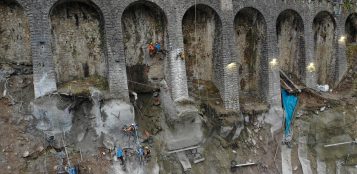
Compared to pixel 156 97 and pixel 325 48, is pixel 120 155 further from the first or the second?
pixel 325 48

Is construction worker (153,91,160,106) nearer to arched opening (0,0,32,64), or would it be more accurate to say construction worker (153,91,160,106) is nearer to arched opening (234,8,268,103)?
arched opening (234,8,268,103)

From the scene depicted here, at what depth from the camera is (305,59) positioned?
25.1 meters

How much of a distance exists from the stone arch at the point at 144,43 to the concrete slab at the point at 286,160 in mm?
8928

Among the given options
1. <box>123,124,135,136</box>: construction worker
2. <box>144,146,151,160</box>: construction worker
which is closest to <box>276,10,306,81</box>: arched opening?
<box>144,146,151,160</box>: construction worker

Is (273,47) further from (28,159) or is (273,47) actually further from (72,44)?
(28,159)

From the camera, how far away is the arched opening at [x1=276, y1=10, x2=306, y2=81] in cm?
2502

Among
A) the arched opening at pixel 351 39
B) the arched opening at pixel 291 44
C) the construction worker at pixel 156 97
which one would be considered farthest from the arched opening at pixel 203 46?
the arched opening at pixel 351 39

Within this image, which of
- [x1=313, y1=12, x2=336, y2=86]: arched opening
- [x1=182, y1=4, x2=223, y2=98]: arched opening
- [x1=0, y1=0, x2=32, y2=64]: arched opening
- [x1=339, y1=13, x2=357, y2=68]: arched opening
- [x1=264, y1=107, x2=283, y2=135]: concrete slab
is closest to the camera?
[x1=0, y1=0, x2=32, y2=64]: arched opening

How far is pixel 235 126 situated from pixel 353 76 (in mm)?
11311

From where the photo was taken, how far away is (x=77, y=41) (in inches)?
755

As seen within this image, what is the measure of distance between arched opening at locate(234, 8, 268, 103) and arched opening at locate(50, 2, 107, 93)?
360 inches

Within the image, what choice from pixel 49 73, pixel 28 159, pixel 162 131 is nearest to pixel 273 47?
pixel 162 131

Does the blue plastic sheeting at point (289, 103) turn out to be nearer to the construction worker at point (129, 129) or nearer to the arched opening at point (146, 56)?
the arched opening at point (146, 56)

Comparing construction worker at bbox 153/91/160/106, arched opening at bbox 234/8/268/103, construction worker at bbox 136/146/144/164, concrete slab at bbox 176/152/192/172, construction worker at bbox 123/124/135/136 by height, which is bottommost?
concrete slab at bbox 176/152/192/172
